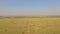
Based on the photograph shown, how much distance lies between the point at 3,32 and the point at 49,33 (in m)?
1.02

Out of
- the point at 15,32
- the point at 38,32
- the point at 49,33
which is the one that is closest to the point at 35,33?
the point at 38,32

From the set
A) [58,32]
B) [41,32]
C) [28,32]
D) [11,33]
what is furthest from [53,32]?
[11,33]

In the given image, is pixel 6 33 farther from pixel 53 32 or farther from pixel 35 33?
pixel 53 32

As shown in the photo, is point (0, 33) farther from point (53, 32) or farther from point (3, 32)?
point (53, 32)

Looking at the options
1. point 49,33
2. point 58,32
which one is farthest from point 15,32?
point 58,32

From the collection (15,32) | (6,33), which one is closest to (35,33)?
(15,32)

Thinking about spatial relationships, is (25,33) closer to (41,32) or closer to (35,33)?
(35,33)

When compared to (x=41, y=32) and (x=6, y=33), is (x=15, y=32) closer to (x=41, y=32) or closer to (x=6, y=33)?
(x=6, y=33)

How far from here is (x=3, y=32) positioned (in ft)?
7.69

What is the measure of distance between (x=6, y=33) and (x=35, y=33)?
2.08ft

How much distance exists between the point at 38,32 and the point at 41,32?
7 cm

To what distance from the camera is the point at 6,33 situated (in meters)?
2.30

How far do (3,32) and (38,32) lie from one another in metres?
0.78

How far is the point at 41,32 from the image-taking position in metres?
2.38
